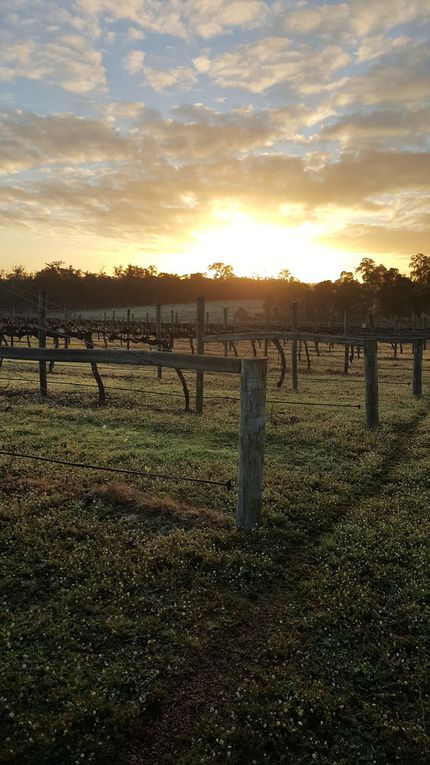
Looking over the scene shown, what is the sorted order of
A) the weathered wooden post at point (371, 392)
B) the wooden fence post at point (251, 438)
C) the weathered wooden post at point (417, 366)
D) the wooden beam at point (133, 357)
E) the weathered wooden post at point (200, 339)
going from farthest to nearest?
the weathered wooden post at point (417, 366), the weathered wooden post at point (200, 339), the weathered wooden post at point (371, 392), the wooden beam at point (133, 357), the wooden fence post at point (251, 438)

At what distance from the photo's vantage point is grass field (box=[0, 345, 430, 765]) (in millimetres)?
2955

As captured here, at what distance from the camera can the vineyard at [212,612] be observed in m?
2.96

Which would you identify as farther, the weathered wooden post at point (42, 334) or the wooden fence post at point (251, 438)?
the weathered wooden post at point (42, 334)

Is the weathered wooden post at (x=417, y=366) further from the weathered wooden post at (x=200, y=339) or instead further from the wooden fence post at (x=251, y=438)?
the wooden fence post at (x=251, y=438)

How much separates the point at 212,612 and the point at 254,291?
10235 cm

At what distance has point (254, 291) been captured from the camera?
104 meters

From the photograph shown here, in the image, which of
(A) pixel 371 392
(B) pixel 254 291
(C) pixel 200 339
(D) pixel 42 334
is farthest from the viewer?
(B) pixel 254 291

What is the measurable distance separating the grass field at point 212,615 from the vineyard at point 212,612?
15 mm

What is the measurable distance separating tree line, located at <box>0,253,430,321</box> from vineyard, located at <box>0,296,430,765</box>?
55208 mm

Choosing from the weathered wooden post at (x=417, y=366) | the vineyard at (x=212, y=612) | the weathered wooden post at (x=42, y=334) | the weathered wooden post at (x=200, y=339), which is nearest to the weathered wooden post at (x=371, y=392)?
the vineyard at (x=212, y=612)

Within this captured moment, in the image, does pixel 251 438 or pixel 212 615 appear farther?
pixel 251 438

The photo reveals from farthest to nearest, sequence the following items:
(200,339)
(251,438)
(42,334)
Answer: (42,334) < (200,339) < (251,438)

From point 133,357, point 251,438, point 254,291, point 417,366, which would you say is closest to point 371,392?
point 417,366

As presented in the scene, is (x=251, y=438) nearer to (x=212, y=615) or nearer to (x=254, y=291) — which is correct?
(x=212, y=615)
